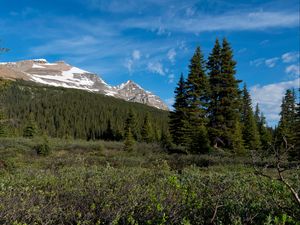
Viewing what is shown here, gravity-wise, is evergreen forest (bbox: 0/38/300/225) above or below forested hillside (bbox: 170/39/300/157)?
below

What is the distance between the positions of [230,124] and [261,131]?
28.2 m

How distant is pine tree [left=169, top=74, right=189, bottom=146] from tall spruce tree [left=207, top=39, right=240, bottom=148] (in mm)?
2836

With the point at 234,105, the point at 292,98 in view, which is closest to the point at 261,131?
the point at 292,98

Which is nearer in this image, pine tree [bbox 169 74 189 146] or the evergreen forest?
the evergreen forest

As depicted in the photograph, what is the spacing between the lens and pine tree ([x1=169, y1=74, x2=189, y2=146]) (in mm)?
33969

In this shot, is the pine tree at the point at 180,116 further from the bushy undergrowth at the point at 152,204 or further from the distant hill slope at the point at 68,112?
the distant hill slope at the point at 68,112

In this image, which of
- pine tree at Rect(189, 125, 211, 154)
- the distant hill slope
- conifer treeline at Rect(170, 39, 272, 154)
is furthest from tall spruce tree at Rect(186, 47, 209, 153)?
→ the distant hill slope


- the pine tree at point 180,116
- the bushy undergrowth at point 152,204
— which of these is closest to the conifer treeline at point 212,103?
the pine tree at point 180,116

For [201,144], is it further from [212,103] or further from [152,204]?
[152,204]

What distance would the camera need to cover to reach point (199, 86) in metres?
34.7

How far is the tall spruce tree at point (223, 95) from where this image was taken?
32750mm

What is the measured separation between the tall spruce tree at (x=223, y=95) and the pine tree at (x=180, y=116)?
284cm

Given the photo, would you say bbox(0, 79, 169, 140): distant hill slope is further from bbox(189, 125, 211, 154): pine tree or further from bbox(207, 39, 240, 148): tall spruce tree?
bbox(189, 125, 211, 154): pine tree

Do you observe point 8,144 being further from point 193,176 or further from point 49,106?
point 49,106
